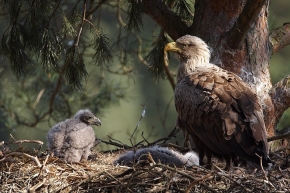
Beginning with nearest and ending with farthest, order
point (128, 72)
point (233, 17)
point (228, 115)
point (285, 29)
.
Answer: point (228, 115) < point (233, 17) < point (285, 29) < point (128, 72)

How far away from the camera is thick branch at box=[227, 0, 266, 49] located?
5637mm

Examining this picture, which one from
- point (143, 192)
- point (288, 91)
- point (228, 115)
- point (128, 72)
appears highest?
point (128, 72)

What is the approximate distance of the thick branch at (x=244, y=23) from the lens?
564 cm

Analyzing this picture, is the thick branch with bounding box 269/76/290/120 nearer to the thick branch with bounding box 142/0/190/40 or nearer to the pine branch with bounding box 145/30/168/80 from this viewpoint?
the thick branch with bounding box 142/0/190/40

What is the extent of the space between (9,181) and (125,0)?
2.64m

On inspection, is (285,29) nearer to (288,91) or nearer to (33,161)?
(288,91)

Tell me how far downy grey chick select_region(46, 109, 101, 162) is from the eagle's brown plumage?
2.47 feet

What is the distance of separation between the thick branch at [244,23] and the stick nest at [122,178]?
119cm

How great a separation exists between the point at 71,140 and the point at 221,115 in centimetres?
118

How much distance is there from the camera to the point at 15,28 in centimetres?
624

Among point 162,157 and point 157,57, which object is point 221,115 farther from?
point 157,57

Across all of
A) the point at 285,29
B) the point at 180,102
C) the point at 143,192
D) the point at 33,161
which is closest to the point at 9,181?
the point at 33,161

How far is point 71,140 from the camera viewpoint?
19.1ft

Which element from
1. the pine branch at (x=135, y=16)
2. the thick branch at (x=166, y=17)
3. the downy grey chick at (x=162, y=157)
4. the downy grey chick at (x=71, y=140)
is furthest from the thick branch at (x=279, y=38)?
the downy grey chick at (x=71, y=140)
